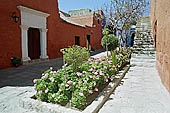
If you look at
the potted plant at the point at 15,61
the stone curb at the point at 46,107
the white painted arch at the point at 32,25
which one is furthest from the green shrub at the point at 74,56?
the white painted arch at the point at 32,25

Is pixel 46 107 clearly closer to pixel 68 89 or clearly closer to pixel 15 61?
pixel 68 89

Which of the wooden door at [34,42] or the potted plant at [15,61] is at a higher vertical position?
→ the wooden door at [34,42]

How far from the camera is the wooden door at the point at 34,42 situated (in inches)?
325

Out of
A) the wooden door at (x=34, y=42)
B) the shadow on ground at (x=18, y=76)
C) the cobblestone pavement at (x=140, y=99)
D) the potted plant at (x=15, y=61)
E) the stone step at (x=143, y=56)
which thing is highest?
the wooden door at (x=34, y=42)

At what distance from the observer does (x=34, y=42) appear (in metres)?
8.57

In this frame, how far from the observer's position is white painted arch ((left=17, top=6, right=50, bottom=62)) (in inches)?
274

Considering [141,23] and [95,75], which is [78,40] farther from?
[95,75]

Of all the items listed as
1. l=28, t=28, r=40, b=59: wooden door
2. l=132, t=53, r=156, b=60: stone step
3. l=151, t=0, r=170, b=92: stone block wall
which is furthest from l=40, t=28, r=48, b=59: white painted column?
l=151, t=0, r=170, b=92: stone block wall

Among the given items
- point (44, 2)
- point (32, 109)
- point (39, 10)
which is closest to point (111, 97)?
point (32, 109)

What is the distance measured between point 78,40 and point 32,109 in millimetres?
11155

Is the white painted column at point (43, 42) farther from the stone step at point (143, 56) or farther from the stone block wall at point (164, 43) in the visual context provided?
the stone block wall at point (164, 43)

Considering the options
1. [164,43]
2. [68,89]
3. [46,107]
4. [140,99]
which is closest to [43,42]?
[68,89]

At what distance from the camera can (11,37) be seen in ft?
20.8

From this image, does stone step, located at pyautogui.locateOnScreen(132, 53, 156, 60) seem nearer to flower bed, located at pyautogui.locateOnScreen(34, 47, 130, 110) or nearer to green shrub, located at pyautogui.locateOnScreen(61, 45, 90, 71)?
green shrub, located at pyautogui.locateOnScreen(61, 45, 90, 71)
